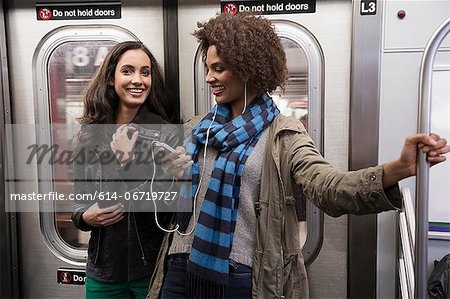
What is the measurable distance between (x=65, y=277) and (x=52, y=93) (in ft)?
3.70

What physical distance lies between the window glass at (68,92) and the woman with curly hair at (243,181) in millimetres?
1014

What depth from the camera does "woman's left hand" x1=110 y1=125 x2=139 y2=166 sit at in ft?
8.09

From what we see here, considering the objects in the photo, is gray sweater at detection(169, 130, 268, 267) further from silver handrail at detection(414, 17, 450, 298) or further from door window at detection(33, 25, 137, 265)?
door window at detection(33, 25, 137, 265)

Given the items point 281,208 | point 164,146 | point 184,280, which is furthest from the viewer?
point 164,146

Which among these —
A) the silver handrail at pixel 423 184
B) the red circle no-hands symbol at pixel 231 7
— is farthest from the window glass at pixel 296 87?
the silver handrail at pixel 423 184

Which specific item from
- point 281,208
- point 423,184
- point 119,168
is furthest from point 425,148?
point 119,168

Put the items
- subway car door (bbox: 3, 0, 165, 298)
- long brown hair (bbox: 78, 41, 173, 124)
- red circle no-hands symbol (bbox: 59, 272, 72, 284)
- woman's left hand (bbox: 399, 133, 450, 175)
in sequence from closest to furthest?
woman's left hand (bbox: 399, 133, 450, 175) → long brown hair (bbox: 78, 41, 173, 124) → subway car door (bbox: 3, 0, 165, 298) → red circle no-hands symbol (bbox: 59, 272, 72, 284)

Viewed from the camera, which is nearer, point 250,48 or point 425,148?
point 425,148

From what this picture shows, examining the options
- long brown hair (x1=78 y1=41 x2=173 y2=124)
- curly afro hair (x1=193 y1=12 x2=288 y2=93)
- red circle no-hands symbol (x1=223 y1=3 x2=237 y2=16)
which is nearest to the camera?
curly afro hair (x1=193 y1=12 x2=288 y2=93)

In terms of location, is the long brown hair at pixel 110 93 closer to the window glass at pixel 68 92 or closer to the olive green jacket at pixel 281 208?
the window glass at pixel 68 92

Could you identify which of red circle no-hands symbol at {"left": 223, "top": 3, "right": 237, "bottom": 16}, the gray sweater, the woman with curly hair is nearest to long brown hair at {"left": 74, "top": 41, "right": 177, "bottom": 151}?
red circle no-hands symbol at {"left": 223, "top": 3, "right": 237, "bottom": 16}

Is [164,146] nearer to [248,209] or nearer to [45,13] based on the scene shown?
[248,209]

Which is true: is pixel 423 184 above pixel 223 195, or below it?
above

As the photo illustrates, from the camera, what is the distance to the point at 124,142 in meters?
2.47
